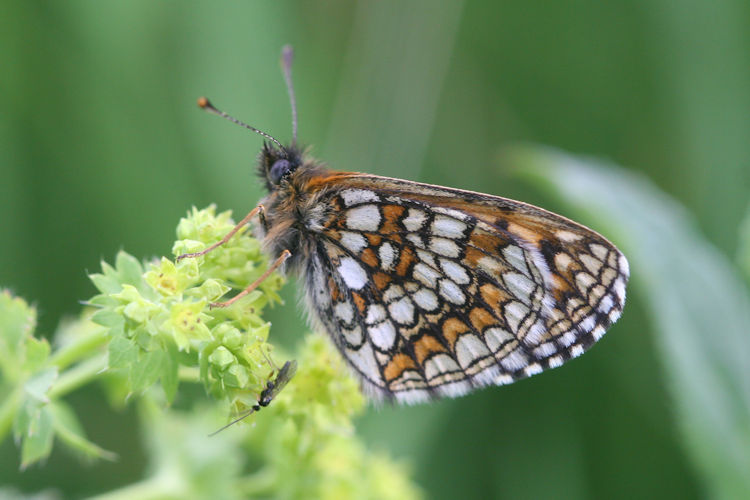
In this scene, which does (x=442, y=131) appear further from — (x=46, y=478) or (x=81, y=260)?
(x=46, y=478)

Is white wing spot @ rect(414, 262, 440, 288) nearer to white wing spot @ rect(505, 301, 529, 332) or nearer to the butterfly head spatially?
white wing spot @ rect(505, 301, 529, 332)

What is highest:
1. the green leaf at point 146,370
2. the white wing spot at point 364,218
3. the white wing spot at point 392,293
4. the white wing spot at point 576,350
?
the white wing spot at point 364,218

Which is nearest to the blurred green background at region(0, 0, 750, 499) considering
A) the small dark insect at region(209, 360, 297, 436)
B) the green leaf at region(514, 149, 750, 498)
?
the green leaf at region(514, 149, 750, 498)

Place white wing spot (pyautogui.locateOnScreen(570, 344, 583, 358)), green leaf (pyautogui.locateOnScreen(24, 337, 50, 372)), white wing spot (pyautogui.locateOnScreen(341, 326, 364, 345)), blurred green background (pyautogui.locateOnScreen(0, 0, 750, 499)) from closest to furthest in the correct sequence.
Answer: green leaf (pyautogui.locateOnScreen(24, 337, 50, 372))
white wing spot (pyautogui.locateOnScreen(570, 344, 583, 358))
white wing spot (pyautogui.locateOnScreen(341, 326, 364, 345))
blurred green background (pyautogui.locateOnScreen(0, 0, 750, 499))

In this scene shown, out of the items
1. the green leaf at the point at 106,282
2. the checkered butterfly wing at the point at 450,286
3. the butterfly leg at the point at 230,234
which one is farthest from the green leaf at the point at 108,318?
the checkered butterfly wing at the point at 450,286

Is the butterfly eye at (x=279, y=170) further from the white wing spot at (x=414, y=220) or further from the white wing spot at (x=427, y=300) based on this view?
the white wing spot at (x=427, y=300)

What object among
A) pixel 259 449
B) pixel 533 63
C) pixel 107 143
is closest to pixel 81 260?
pixel 107 143

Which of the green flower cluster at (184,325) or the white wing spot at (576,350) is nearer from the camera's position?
the green flower cluster at (184,325)

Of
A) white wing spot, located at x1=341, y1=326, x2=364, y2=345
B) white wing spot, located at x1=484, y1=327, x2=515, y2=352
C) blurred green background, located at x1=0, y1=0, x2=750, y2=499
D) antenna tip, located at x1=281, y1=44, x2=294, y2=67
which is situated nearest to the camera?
white wing spot, located at x1=484, y1=327, x2=515, y2=352
